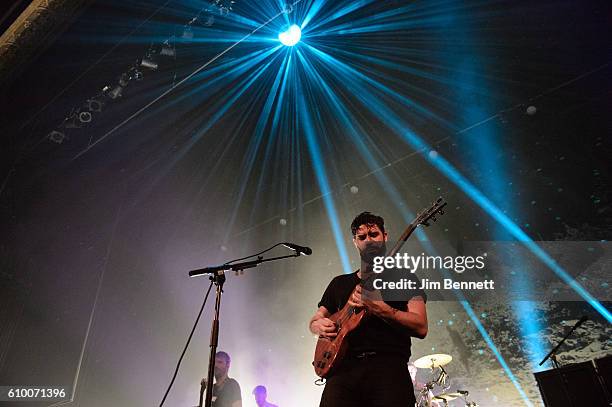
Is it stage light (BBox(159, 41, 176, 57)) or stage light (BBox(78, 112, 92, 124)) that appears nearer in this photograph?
stage light (BBox(159, 41, 176, 57))

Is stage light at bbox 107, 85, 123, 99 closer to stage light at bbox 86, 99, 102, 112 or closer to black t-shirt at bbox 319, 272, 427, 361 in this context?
stage light at bbox 86, 99, 102, 112

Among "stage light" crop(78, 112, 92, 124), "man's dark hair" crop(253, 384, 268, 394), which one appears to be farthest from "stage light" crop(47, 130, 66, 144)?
"man's dark hair" crop(253, 384, 268, 394)

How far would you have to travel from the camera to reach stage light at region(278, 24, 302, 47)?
519 cm

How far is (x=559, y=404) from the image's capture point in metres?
3.36

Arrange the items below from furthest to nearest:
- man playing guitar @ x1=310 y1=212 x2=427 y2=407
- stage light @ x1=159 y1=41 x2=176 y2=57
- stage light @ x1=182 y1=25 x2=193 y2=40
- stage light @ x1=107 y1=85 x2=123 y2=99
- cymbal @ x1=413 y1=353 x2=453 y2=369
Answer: stage light @ x1=107 y1=85 x2=123 y2=99 → stage light @ x1=159 y1=41 x2=176 y2=57 → stage light @ x1=182 y1=25 x2=193 y2=40 → cymbal @ x1=413 y1=353 x2=453 y2=369 → man playing guitar @ x1=310 y1=212 x2=427 y2=407

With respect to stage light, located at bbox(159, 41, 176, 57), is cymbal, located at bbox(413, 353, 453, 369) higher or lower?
lower

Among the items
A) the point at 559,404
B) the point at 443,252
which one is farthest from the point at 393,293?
the point at 443,252

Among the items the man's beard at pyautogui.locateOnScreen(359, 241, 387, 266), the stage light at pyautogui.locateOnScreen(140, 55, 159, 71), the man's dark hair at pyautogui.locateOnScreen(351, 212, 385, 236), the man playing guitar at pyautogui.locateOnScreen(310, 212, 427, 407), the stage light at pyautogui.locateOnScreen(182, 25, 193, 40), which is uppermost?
the stage light at pyautogui.locateOnScreen(182, 25, 193, 40)

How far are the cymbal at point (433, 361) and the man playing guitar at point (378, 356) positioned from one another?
3.08 meters

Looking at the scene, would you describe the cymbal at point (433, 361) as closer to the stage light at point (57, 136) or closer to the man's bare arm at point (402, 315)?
the man's bare arm at point (402, 315)

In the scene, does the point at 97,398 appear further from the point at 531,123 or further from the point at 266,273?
the point at 531,123

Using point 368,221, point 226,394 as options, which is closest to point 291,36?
point 368,221

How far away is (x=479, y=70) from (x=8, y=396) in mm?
6469

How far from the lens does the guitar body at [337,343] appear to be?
197 centimetres
